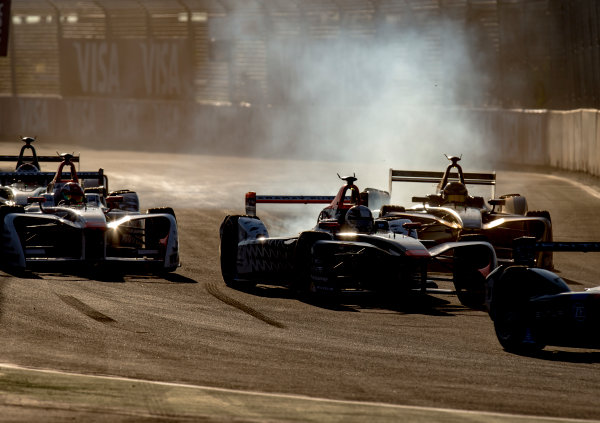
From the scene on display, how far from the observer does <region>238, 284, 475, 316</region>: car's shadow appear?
577 inches

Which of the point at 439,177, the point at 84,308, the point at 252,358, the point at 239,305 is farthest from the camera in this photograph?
the point at 439,177

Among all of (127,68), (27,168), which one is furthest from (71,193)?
(127,68)

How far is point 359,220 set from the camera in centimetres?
1596

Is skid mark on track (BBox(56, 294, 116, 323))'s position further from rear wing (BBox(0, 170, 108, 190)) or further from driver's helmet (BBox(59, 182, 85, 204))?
rear wing (BBox(0, 170, 108, 190))

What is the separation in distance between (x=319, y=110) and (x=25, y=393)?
36.6 meters

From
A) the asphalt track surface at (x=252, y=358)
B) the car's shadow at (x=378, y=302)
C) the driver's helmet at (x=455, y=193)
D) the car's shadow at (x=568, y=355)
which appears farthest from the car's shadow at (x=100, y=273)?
the car's shadow at (x=568, y=355)

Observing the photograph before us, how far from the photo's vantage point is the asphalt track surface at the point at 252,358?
8.42 m

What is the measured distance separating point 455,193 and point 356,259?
528 cm

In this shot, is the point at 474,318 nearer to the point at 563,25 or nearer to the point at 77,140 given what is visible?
the point at 563,25

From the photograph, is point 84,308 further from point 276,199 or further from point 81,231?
point 276,199

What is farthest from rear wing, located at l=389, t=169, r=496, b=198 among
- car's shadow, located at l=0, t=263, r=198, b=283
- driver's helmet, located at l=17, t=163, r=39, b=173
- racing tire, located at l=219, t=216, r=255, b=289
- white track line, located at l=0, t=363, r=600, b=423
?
white track line, located at l=0, t=363, r=600, b=423

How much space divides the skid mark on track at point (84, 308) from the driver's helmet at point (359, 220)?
377 centimetres

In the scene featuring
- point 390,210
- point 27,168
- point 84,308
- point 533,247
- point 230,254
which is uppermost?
point 27,168

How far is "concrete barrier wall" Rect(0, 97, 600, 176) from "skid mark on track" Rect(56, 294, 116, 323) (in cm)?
2105
